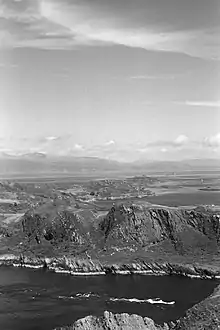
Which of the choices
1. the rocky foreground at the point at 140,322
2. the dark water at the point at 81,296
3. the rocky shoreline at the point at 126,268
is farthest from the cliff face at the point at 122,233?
the rocky foreground at the point at 140,322

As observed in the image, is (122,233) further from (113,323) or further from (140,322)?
(113,323)

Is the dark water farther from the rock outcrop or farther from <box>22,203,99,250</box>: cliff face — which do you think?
the rock outcrop

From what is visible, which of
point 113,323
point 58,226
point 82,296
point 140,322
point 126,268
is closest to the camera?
point 113,323

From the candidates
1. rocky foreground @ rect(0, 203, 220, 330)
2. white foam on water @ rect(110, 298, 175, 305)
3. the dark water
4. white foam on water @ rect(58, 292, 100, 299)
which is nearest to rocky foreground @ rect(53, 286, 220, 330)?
the dark water

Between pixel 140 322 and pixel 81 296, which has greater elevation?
pixel 140 322

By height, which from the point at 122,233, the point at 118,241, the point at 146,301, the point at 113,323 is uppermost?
the point at 122,233

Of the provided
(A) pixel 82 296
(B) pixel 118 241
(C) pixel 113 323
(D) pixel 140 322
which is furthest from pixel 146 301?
(B) pixel 118 241

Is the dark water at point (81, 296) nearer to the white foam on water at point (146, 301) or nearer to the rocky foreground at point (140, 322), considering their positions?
the white foam on water at point (146, 301)
